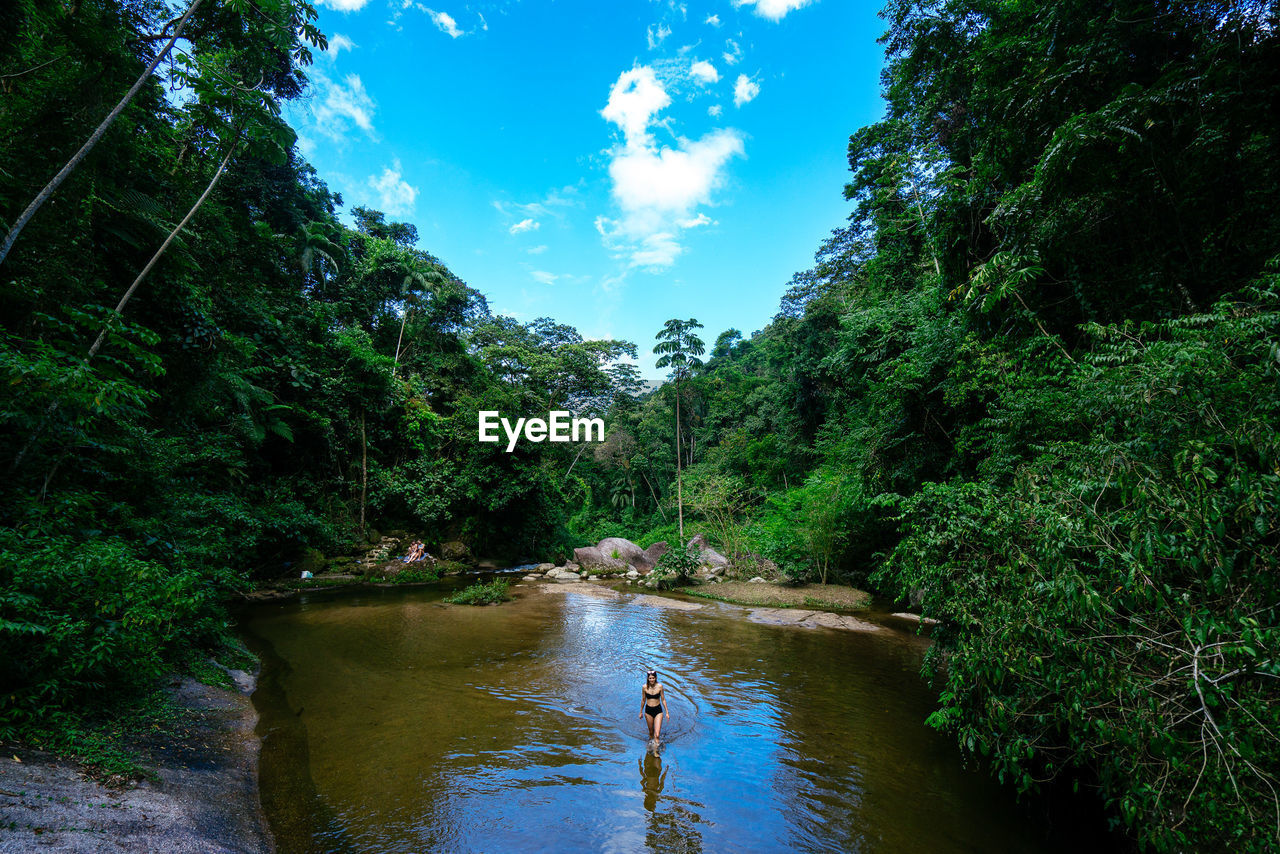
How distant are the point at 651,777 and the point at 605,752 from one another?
2.62ft

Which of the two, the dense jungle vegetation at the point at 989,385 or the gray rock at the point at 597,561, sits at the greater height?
the dense jungle vegetation at the point at 989,385

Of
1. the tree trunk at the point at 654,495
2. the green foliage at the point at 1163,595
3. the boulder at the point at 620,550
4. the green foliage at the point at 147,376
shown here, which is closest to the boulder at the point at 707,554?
the boulder at the point at 620,550

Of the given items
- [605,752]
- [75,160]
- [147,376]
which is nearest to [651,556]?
[605,752]

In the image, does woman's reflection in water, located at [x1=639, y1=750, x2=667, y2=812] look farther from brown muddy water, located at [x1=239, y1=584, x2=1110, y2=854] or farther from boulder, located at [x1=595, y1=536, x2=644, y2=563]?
boulder, located at [x1=595, y1=536, x2=644, y2=563]

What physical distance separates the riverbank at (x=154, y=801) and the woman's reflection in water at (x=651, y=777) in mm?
3422

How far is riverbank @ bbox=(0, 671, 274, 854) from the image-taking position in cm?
273

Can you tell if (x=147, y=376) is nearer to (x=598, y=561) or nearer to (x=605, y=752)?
(x=605, y=752)

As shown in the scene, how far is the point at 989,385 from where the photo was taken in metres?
6.83

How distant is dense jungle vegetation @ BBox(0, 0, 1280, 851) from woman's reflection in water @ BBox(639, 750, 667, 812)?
304cm

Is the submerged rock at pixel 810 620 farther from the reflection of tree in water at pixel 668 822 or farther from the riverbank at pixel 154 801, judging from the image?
the riverbank at pixel 154 801

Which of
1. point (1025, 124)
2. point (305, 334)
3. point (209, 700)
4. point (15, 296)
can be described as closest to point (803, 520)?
point (1025, 124)

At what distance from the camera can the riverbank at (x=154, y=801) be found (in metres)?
2.73

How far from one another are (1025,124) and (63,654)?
12.4 metres

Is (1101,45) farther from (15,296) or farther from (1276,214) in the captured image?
(15,296)
